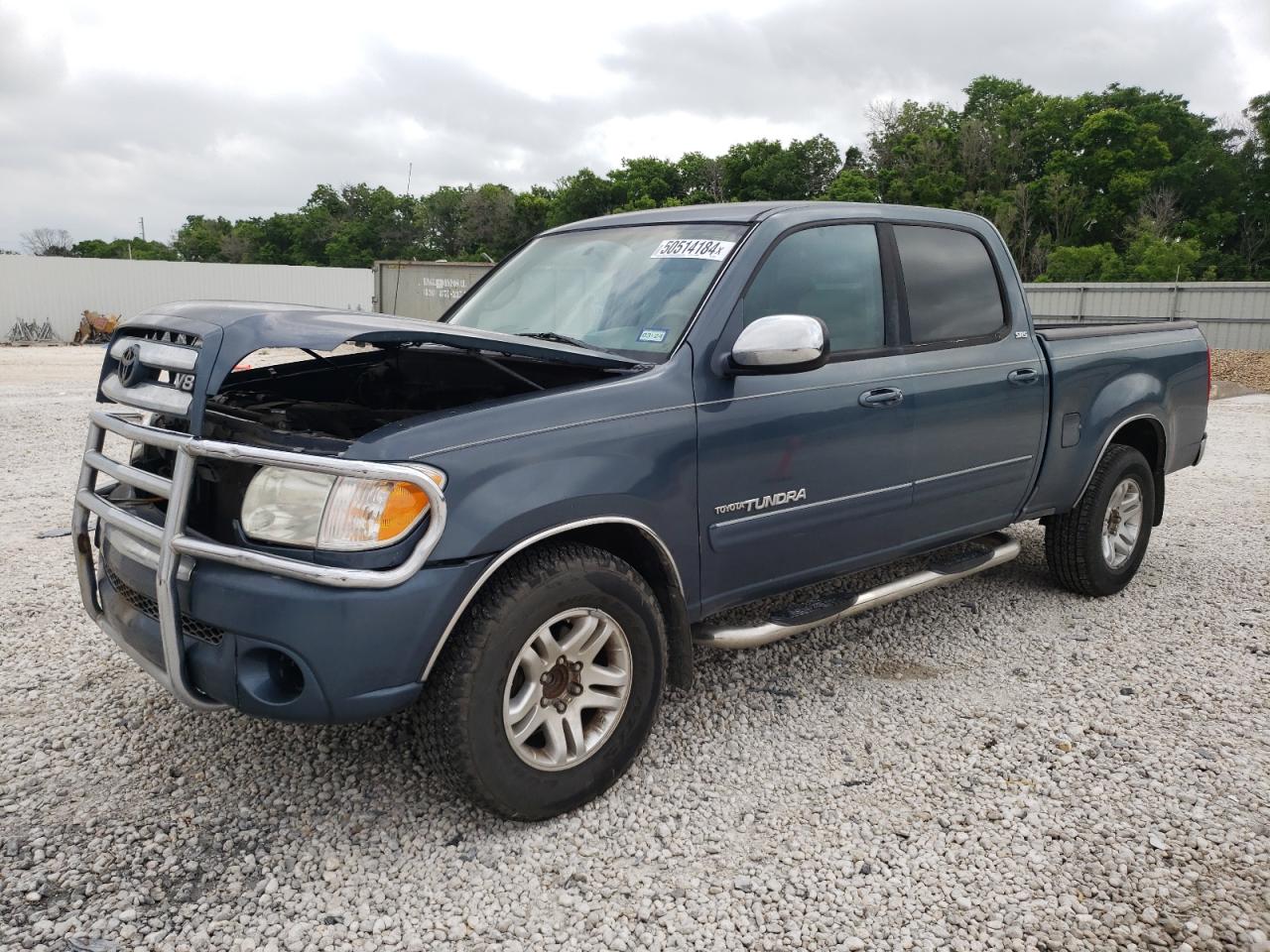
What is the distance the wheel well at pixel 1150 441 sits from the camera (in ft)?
17.0

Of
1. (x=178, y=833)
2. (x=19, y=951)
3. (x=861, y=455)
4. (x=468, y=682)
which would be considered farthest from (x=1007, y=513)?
(x=19, y=951)

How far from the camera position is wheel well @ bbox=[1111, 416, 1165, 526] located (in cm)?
517

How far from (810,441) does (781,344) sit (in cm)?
50

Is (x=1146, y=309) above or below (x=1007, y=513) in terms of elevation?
above

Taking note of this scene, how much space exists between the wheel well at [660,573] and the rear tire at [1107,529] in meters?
2.61

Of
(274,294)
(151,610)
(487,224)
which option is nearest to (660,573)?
(151,610)

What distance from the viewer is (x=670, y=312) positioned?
3.41 meters

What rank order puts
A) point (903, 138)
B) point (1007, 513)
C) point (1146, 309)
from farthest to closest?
point (903, 138) → point (1146, 309) → point (1007, 513)

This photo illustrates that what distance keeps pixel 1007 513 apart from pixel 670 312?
203cm

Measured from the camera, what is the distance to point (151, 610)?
2916 millimetres

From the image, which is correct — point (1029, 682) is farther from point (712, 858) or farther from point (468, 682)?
point (468, 682)

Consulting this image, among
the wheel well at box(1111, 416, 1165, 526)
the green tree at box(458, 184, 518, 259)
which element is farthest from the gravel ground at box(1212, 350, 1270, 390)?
the green tree at box(458, 184, 518, 259)

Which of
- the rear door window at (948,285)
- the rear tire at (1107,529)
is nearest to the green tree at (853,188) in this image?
the rear tire at (1107,529)

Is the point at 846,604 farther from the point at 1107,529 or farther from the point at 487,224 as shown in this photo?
the point at 487,224
